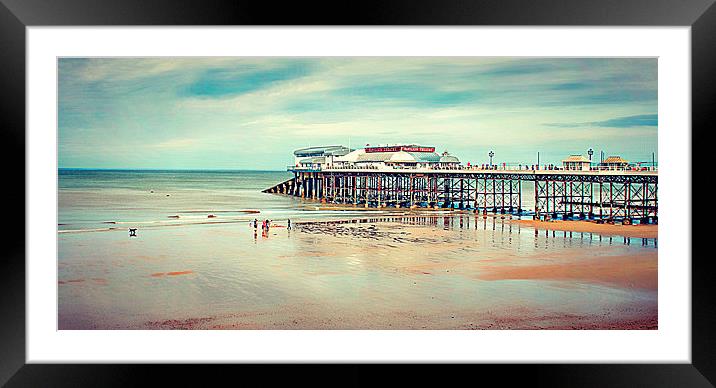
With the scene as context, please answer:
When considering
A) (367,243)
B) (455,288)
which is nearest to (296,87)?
(367,243)

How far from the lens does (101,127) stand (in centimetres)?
600

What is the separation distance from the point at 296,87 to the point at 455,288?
2.52 meters

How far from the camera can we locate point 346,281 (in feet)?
19.1

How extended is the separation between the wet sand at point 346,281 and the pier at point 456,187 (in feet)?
2.39

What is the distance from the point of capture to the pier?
6715mm

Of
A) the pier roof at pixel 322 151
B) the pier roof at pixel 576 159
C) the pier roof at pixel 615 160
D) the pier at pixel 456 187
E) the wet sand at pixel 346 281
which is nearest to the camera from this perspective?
the wet sand at pixel 346 281

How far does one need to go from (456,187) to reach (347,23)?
16.4 ft

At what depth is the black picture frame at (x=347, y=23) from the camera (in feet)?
12.9

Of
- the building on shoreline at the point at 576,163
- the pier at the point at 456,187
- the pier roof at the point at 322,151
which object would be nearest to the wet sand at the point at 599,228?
the pier at the point at 456,187

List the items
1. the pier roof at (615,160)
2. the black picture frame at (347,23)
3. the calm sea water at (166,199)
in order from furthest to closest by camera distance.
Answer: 1. the pier roof at (615,160)
2. the calm sea water at (166,199)
3. the black picture frame at (347,23)

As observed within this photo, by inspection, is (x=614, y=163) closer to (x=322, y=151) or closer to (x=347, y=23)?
(x=322, y=151)

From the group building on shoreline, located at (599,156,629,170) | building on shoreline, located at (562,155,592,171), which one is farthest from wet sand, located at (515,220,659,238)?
building on shoreline, located at (562,155,592,171)

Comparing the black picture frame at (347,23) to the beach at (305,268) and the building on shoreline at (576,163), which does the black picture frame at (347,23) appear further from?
the building on shoreline at (576,163)
